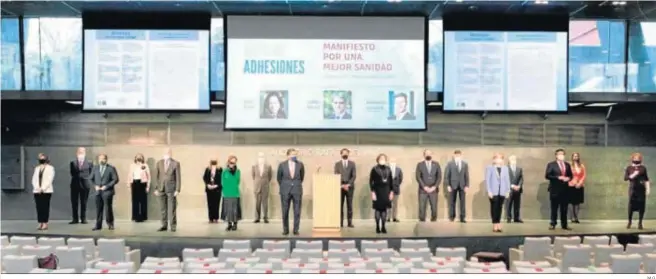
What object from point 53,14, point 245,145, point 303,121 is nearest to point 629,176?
point 303,121

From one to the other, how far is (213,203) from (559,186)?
6.74 metres

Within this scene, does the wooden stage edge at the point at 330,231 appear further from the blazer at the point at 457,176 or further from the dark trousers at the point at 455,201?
the blazer at the point at 457,176

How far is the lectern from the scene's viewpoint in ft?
44.5

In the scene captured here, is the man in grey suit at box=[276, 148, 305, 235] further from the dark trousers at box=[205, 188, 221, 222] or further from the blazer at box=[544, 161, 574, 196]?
the blazer at box=[544, 161, 574, 196]

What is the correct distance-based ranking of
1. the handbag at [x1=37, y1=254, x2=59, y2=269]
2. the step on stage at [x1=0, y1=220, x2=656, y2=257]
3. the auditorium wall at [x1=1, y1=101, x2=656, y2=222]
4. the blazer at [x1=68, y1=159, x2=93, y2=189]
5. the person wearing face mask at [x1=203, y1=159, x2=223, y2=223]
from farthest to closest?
the auditorium wall at [x1=1, y1=101, x2=656, y2=222] < the person wearing face mask at [x1=203, y1=159, x2=223, y2=223] < the blazer at [x1=68, y1=159, x2=93, y2=189] < the step on stage at [x1=0, y1=220, x2=656, y2=257] < the handbag at [x1=37, y1=254, x2=59, y2=269]

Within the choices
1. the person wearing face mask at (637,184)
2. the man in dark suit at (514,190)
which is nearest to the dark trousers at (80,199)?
the man in dark suit at (514,190)

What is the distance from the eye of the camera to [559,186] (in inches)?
566

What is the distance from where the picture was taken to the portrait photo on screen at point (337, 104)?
13.0m

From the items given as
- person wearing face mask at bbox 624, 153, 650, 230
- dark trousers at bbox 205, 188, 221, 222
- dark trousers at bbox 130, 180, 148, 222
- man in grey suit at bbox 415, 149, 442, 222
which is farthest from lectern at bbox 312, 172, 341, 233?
person wearing face mask at bbox 624, 153, 650, 230

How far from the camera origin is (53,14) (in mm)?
14359

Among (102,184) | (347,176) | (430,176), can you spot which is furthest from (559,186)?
(102,184)

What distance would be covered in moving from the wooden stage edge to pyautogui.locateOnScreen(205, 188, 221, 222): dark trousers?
18.3 inches

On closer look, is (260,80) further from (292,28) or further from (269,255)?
(269,255)

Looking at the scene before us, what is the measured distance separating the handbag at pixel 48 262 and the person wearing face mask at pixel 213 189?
6631 mm
